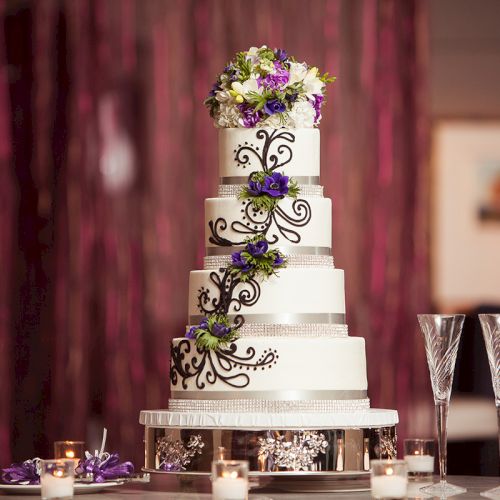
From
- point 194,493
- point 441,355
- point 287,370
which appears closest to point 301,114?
point 287,370

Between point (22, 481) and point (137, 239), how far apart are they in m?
2.55

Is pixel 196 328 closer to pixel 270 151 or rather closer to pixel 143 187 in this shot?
pixel 270 151

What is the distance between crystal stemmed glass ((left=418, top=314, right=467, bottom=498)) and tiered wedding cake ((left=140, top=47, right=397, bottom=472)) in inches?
10.9

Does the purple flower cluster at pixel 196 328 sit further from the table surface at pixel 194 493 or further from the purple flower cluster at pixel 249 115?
the purple flower cluster at pixel 249 115

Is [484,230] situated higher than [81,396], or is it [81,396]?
[484,230]

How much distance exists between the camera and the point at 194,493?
3477 millimetres

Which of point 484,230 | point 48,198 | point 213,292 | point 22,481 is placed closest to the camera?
point 22,481

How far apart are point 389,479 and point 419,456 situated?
2.56 feet

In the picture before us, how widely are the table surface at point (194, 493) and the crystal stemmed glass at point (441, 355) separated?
0.36 ft

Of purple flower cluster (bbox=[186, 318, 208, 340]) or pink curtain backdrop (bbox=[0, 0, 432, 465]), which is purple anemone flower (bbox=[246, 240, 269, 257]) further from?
pink curtain backdrop (bbox=[0, 0, 432, 465])

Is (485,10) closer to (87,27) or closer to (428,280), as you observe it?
(428,280)

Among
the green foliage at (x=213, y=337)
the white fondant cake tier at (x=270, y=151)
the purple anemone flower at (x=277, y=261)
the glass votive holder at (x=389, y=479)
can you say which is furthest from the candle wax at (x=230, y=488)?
the white fondant cake tier at (x=270, y=151)

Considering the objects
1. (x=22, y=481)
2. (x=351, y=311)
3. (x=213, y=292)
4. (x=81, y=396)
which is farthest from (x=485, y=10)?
(x=22, y=481)

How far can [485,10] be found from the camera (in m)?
6.15
